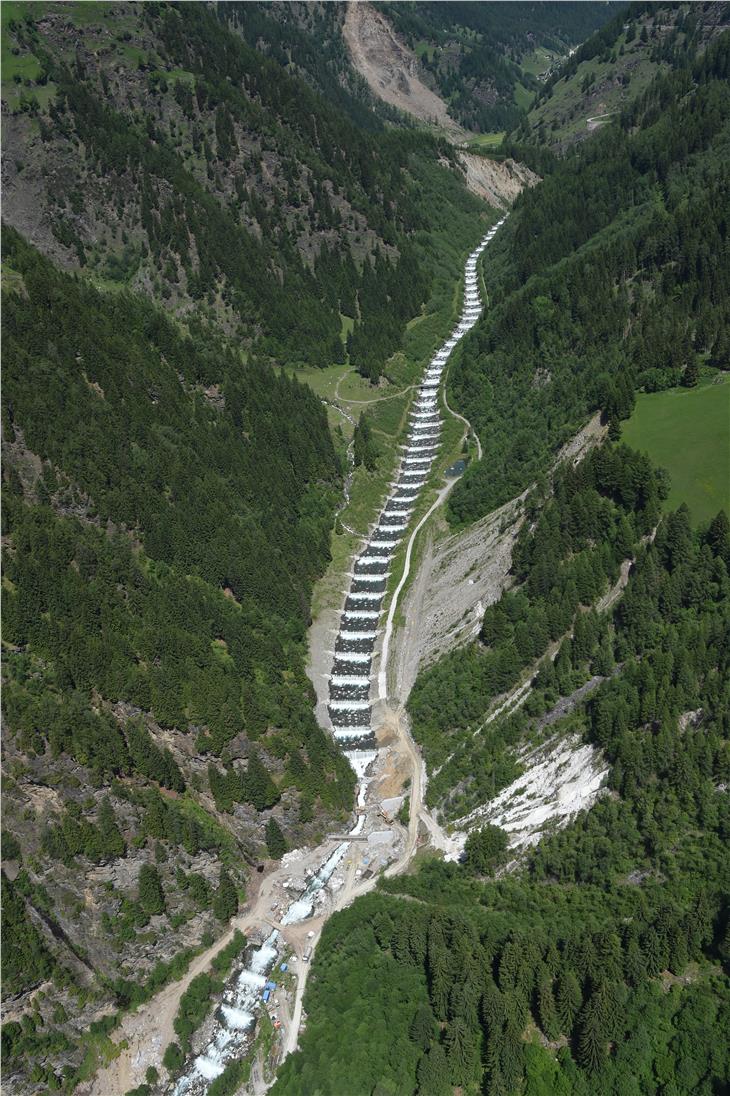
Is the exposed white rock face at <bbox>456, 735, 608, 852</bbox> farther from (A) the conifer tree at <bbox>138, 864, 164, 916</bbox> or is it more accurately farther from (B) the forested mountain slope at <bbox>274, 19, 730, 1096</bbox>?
(A) the conifer tree at <bbox>138, 864, 164, 916</bbox>

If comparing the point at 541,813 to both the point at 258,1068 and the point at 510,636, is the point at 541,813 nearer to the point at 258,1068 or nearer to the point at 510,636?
the point at 510,636

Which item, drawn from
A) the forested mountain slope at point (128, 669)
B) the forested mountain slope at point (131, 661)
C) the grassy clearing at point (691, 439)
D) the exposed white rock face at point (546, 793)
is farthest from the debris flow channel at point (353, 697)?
the grassy clearing at point (691, 439)

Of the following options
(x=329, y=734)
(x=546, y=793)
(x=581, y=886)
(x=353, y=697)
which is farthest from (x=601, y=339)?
(x=581, y=886)

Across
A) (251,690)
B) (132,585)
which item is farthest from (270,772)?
(132,585)

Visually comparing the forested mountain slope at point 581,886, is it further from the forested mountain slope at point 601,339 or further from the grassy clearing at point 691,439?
the forested mountain slope at point 601,339

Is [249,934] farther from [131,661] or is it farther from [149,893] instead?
[131,661]

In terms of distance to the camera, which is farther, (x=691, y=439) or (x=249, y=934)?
(x=691, y=439)
